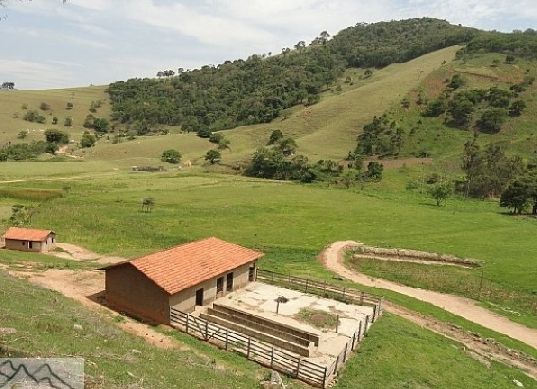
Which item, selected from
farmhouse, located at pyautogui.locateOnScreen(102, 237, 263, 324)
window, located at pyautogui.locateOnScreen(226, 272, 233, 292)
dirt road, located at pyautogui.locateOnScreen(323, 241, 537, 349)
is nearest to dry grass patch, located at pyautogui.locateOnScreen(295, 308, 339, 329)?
window, located at pyautogui.locateOnScreen(226, 272, 233, 292)

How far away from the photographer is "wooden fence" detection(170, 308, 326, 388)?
24906 mm

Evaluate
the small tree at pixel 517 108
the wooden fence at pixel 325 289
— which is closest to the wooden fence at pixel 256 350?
the wooden fence at pixel 325 289

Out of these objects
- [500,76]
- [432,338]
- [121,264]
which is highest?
[500,76]

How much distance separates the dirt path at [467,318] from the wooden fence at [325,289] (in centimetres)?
249

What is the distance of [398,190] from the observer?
95062 millimetres

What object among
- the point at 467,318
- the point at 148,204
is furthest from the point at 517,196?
the point at 148,204

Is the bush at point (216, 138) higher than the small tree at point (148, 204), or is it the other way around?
the bush at point (216, 138)

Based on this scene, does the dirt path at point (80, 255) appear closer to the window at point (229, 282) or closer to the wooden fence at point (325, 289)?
the window at point (229, 282)

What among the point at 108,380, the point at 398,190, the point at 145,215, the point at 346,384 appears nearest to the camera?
the point at 108,380

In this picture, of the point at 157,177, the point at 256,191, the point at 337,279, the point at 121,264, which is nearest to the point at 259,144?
the point at 157,177

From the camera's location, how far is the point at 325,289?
38.8m

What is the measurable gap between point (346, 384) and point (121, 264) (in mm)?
15944

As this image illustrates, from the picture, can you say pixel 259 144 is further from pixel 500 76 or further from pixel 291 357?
pixel 291 357

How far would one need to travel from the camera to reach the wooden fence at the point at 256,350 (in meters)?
24.9
